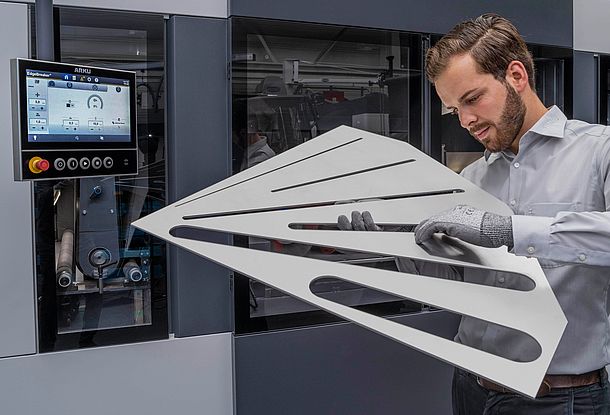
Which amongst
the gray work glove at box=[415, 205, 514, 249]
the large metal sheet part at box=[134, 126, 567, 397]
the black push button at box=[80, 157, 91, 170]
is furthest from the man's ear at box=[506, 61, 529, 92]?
the black push button at box=[80, 157, 91, 170]

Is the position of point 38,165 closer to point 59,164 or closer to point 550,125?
point 59,164

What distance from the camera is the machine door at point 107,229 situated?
6.17 ft

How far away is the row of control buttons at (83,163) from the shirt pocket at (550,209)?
116 cm

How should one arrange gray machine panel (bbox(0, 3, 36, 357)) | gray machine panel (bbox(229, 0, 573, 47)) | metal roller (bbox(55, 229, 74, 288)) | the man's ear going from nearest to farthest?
the man's ear → gray machine panel (bbox(0, 3, 36, 357)) → metal roller (bbox(55, 229, 74, 288)) → gray machine panel (bbox(229, 0, 573, 47))

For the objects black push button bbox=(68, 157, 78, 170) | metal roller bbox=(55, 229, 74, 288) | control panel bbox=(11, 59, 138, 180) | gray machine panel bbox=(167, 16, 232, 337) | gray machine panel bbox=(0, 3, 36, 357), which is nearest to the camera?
control panel bbox=(11, 59, 138, 180)

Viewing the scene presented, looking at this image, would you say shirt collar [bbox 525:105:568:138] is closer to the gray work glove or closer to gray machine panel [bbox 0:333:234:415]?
the gray work glove

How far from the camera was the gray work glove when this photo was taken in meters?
1.10

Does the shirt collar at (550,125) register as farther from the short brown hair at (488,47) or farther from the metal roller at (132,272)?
the metal roller at (132,272)

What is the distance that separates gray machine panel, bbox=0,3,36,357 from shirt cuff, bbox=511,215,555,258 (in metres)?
1.44

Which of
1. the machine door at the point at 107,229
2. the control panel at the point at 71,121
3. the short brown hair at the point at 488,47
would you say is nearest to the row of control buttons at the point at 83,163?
the control panel at the point at 71,121

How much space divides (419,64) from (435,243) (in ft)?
4.69

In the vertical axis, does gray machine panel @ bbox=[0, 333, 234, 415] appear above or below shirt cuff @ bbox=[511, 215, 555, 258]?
below

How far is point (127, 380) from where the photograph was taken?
1976 millimetres

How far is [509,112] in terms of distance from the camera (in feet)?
4.42
